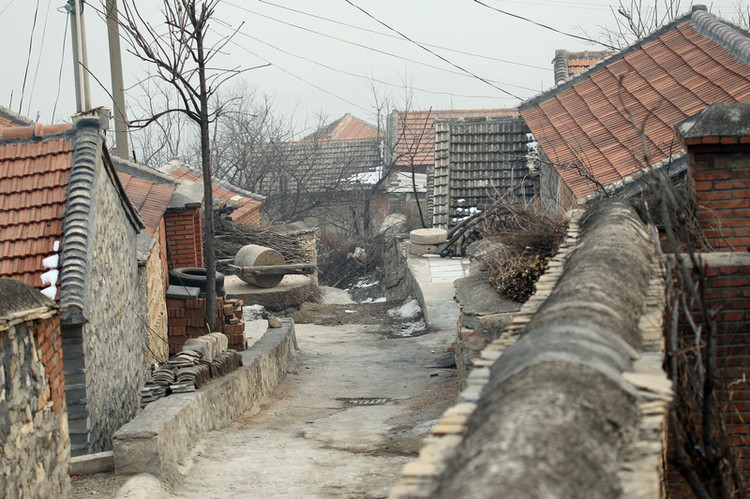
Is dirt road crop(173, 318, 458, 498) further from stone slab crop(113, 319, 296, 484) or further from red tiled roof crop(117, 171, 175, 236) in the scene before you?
red tiled roof crop(117, 171, 175, 236)

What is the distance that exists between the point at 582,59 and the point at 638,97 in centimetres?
792

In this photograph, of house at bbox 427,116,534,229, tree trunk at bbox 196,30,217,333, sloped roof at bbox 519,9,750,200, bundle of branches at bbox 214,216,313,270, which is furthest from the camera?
bundle of branches at bbox 214,216,313,270

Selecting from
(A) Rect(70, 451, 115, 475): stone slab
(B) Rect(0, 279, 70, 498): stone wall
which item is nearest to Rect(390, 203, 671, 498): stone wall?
(B) Rect(0, 279, 70, 498): stone wall

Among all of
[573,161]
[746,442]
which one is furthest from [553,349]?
[573,161]

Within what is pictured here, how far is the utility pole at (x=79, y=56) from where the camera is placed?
10391 mm

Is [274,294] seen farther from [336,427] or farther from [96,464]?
[96,464]

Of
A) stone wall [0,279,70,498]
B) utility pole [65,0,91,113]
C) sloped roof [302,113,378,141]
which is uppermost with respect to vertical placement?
sloped roof [302,113,378,141]

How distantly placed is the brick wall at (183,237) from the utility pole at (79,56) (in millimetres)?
3196

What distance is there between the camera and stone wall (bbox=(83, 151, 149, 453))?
669 centimetres

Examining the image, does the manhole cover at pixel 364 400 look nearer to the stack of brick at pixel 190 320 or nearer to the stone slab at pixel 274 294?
the stack of brick at pixel 190 320

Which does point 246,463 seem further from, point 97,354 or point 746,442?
point 746,442

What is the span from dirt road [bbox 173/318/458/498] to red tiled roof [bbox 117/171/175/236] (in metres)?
2.86

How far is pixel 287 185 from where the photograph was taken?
32688 mm

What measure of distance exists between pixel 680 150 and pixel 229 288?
10910mm
